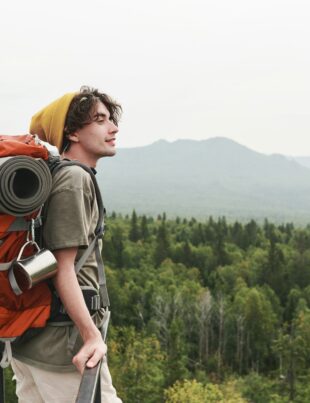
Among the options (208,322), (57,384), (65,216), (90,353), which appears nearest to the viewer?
(90,353)

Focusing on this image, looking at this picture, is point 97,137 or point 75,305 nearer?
point 75,305

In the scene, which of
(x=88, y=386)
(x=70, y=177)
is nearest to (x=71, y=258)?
(x=70, y=177)

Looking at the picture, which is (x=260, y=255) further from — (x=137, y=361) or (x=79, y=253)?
(x=79, y=253)

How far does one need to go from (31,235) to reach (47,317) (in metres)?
0.41

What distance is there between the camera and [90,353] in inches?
101

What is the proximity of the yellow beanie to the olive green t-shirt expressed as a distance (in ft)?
1.53

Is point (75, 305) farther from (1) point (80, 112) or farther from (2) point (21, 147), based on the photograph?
(1) point (80, 112)

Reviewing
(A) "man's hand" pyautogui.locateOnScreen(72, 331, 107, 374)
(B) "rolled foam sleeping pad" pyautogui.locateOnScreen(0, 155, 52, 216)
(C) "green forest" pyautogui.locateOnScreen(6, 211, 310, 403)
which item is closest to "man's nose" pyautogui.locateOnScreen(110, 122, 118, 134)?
(B) "rolled foam sleeping pad" pyautogui.locateOnScreen(0, 155, 52, 216)

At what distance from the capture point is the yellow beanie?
10.9 feet

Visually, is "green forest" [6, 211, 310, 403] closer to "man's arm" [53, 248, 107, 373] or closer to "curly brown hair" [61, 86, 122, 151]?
"curly brown hair" [61, 86, 122, 151]

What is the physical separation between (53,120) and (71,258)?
0.92 metres

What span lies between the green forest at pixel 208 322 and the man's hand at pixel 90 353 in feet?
116

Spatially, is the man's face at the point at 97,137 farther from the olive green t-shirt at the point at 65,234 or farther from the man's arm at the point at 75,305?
the man's arm at the point at 75,305

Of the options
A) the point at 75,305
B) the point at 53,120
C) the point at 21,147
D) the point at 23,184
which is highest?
the point at 53,120
